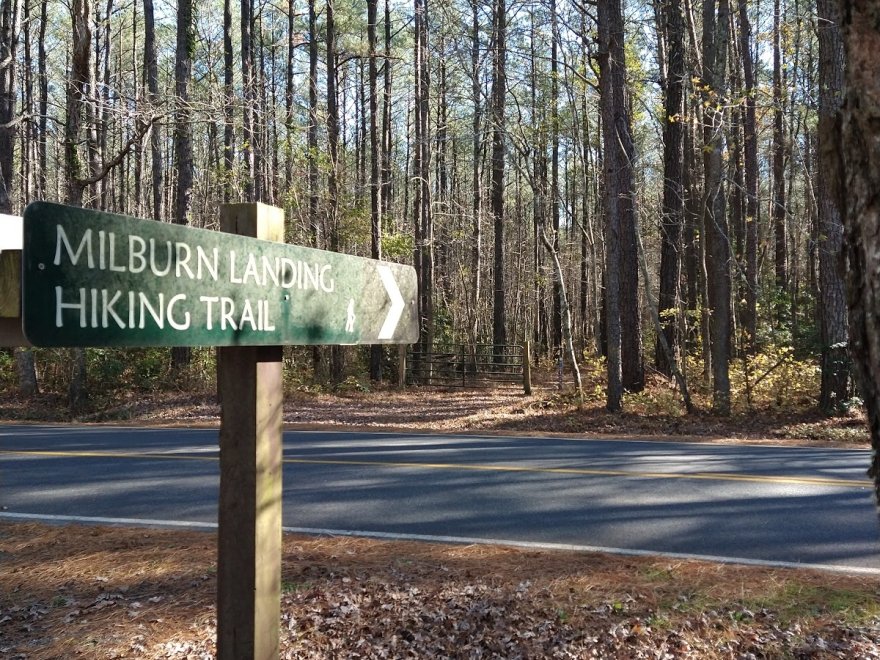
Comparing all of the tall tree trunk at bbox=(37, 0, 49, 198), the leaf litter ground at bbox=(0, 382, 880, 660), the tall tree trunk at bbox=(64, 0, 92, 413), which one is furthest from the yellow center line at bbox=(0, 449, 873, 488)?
the tall tree trunk at bbox=(37, 0, 49, 198)

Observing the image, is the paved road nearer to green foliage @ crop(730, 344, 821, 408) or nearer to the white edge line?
the white edge line

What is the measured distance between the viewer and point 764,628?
3.95 meters

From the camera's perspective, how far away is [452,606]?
420 centimetres

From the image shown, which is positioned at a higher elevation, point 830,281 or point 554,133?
point 554,133

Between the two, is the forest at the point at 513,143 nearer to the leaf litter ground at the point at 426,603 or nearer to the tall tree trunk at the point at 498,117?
the tall tree trunk at the point at 498,117

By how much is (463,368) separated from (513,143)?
7.37 metres

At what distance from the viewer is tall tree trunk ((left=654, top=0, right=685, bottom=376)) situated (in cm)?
1844

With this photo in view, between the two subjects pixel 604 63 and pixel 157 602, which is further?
pixel 604 63

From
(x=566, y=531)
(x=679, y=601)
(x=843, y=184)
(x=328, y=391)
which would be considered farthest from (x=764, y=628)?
(x=328, y=391)

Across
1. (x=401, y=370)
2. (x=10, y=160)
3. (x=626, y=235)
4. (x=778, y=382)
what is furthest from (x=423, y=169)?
(x=778, y=382)

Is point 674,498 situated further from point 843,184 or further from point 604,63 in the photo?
point 604,63

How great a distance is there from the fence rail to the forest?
1.06 m

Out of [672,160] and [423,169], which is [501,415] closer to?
[672,160]

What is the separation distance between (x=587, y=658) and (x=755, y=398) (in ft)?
43.6
